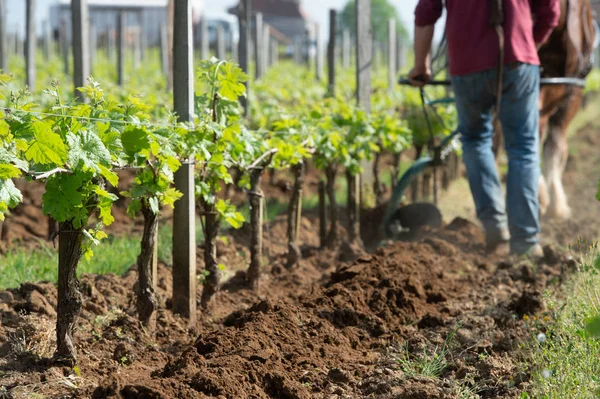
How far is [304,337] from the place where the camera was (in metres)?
3.83

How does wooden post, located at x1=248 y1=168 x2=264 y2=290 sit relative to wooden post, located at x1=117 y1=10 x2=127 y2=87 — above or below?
below

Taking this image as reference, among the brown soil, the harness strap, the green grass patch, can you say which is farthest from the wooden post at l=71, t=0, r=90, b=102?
the harness strap

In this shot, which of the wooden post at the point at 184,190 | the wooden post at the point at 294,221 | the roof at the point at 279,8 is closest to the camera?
the wooden post at the point at 184,190

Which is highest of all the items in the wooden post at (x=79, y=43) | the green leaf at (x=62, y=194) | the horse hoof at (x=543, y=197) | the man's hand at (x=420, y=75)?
the wooden post at (x=79, y=43)

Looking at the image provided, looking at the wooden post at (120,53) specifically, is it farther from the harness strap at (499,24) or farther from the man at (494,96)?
the harness strap at (499,24)

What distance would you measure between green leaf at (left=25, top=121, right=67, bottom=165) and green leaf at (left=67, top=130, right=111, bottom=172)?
70mm

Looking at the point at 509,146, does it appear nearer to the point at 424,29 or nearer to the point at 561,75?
the point at 424,29

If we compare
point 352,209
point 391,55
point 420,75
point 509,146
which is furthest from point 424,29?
point 391,55

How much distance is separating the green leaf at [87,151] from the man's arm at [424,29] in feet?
10.4

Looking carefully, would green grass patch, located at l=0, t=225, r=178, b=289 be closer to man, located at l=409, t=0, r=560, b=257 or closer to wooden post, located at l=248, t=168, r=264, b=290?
wooden post, located at l=248, t=168, r=264, b=290

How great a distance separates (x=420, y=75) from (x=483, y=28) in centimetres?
68

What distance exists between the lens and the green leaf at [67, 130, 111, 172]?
3.10m

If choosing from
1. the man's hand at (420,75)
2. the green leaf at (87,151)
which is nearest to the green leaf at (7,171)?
the green leaf at (87,151)

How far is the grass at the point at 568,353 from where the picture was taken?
120 inches
